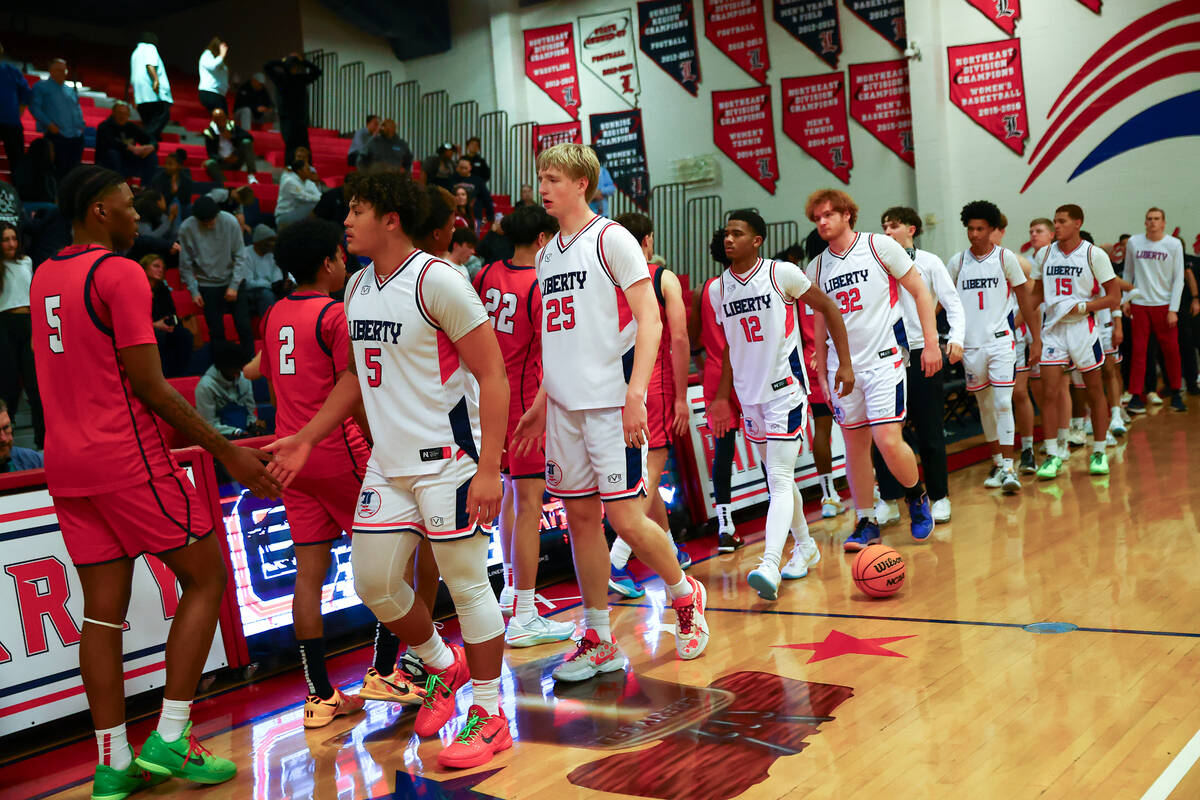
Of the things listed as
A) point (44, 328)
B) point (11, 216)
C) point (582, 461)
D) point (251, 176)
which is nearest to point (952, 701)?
point (582, 461)

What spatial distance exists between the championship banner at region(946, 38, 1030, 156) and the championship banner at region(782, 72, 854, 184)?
5.84 feet

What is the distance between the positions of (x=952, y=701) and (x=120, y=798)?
9.62 feet

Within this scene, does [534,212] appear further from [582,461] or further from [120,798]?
[120,798]

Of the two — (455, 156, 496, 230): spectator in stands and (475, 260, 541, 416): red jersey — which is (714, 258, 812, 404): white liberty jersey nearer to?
(475, 260, 541, 416): red jersey

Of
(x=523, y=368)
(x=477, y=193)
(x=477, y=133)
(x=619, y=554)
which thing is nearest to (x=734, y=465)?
(x=619, y=554)

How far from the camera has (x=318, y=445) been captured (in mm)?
3945

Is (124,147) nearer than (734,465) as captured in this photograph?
No

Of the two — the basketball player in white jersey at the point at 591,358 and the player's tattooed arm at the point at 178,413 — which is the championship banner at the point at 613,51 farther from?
the player's tattooed arm at the point at 178,413

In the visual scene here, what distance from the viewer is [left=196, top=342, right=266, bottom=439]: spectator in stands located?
23.9ft

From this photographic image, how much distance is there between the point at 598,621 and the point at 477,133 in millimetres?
15591

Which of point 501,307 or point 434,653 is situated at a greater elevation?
point 501,307

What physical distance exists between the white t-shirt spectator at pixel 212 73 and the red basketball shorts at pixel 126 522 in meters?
12.3

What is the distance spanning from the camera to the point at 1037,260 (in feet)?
29.6

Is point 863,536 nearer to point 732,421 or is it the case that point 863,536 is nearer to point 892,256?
point 732,421
